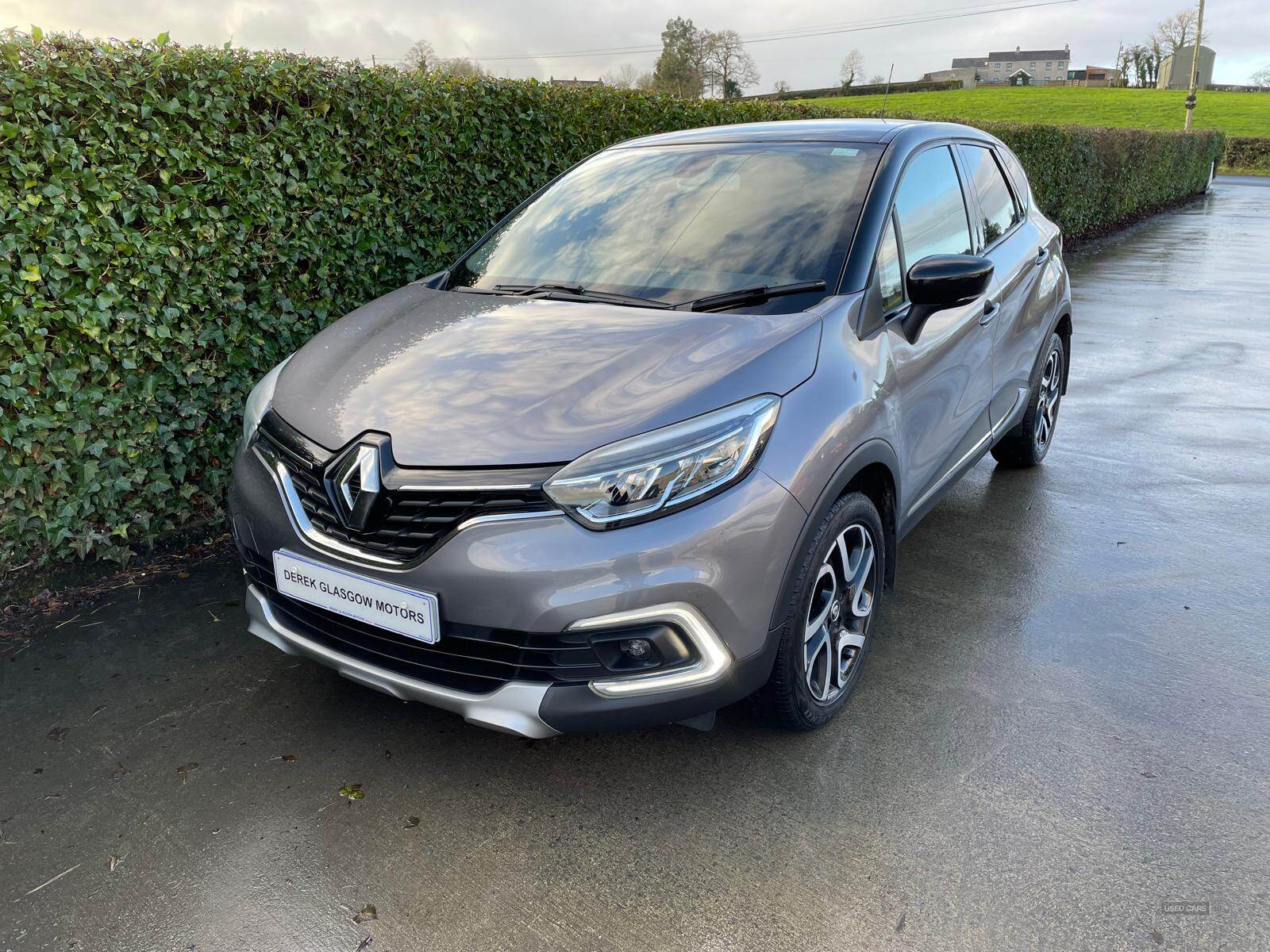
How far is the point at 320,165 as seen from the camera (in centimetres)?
443

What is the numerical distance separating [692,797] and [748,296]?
1.49 meters

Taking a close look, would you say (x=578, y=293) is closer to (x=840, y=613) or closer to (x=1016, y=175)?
(x=840, y=613)

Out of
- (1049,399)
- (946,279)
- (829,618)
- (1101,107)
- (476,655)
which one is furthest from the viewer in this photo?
(1101,107)

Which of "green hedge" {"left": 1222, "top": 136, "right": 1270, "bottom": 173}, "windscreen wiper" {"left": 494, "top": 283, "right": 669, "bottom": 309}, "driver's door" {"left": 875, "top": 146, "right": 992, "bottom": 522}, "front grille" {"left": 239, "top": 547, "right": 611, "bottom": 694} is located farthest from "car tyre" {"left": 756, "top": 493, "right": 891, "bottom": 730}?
"green hedge" {"left": 1222, "top": 136, "right": 1270, "bottom": 173}

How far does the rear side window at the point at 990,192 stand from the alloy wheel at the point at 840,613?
1922 millimetres

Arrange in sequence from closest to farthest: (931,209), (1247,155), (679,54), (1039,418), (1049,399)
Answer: (931,209)
(1039,418)
(1049,399)
(1247,155)
(679,54)

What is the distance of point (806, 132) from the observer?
3.68 metres

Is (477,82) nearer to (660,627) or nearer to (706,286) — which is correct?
(706,286)

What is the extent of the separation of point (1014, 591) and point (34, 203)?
13.3 ft

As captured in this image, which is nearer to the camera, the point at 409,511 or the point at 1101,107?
the point at 409,511

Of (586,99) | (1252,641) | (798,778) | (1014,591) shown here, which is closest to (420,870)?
(798,778)

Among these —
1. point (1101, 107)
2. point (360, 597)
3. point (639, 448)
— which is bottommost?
point (360, 597)

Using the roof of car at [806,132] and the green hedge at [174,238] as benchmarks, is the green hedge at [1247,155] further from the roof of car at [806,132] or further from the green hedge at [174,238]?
the green hedge at [174,238]

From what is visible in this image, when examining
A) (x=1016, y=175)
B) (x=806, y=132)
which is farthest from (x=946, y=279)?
(x=1016, y=175)
